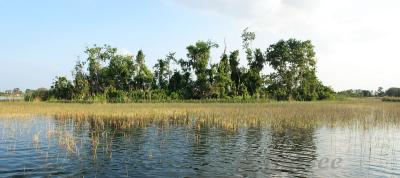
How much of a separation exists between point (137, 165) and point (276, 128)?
12.5 meters

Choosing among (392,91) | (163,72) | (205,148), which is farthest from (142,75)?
(392,91)

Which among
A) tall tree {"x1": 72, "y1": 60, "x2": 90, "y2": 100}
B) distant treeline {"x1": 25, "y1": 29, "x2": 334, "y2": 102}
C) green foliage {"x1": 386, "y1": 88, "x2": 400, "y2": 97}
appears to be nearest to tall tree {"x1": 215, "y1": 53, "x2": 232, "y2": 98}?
distant treeline {"x1": 25, "y1": 29, "x2": 334, "y2": 102}

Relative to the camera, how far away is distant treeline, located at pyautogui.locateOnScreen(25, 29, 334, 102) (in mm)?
63219

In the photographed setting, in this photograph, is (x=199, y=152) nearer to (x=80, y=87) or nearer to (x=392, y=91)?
(x=80, y=87)

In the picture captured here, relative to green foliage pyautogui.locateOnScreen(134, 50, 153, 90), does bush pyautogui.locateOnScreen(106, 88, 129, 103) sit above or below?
below

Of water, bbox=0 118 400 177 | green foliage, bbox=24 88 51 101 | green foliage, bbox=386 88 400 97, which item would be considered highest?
green foliage, bbox=386 88 400 97

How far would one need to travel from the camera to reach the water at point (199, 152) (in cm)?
1272

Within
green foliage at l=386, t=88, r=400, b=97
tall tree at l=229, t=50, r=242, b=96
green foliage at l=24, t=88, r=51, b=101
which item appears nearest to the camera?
green foliage at l=24, t=88, r=51, b=101

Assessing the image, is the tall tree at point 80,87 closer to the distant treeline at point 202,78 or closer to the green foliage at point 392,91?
the distant treeline at point 202,78

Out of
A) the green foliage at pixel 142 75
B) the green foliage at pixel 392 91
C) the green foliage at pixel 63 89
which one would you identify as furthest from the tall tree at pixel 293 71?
the green foliage at pixel 392 91

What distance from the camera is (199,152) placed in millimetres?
16047

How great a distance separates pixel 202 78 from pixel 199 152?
153ft

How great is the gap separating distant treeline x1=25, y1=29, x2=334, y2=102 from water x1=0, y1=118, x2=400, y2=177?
39.8 meters

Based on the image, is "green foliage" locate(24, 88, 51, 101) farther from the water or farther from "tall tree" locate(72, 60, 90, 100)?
Result: the water
